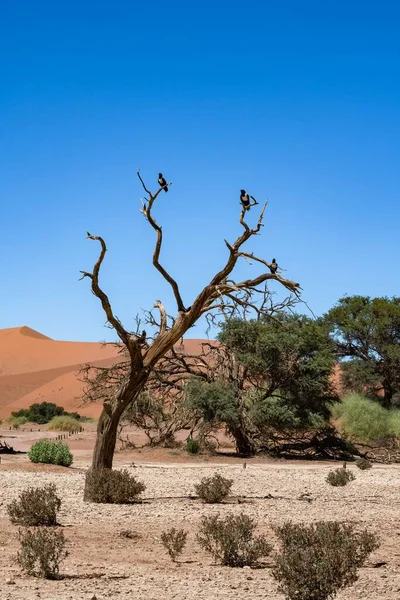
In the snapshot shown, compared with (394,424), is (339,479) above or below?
below

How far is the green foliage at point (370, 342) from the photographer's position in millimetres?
45250

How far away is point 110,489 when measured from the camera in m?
16.6

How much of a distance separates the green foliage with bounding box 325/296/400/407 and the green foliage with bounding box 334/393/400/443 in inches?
96.7

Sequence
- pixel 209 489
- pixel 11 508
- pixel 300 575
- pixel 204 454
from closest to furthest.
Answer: pixel 300 575 → pixel 11 508 → pixel 209 489 → pixel 204 454

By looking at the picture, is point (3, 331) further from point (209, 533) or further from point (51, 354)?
point (209, 533)

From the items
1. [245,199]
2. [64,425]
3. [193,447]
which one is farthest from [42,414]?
[245,199]

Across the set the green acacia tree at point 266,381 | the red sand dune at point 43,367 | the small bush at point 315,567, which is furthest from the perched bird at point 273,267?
the red sand dune at point 43,367

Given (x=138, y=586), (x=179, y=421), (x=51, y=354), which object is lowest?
(x=138, y=586)

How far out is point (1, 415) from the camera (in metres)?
76.6

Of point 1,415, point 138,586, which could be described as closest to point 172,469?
point 138,586

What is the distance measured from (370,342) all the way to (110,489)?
3157 centimetres

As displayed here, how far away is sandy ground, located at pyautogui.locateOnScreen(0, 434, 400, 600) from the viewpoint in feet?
29.8

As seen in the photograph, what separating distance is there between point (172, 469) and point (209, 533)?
608 inches

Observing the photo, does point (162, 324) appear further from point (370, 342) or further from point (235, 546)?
point (370, 342)
